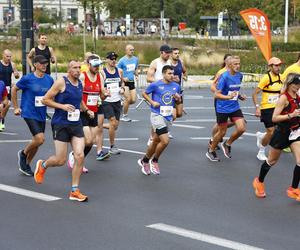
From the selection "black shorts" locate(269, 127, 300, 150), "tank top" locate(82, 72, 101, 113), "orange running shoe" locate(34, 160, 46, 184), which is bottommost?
"orange running shoe" locate(34, 160, 46, 184)

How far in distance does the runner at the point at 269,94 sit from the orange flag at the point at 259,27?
303 inches

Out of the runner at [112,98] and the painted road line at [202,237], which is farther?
the runner at [112,98]

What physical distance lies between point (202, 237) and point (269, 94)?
504 cm

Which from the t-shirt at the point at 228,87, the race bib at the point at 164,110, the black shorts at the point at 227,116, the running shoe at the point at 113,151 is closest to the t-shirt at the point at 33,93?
the race bib at the point at 164,110

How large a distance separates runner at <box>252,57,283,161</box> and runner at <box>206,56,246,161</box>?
0.33 meters

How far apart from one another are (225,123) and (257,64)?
71.0 ft

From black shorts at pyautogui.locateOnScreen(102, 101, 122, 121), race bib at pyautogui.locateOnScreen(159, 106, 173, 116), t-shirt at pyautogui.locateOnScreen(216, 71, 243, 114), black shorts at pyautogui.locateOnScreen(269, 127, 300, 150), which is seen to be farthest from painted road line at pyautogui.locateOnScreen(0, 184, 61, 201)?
t-shirt at pyautogui.locateOnScreen(216, 71, 243, 114)

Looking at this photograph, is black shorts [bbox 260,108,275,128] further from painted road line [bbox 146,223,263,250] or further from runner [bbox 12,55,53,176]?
painted road line [bbox 146,223,263,250]

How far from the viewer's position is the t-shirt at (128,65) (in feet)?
53.8

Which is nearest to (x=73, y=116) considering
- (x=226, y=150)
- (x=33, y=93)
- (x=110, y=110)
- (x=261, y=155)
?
(x=33, y=93)

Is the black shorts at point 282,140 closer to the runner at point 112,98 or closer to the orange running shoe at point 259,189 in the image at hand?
the orange running shoe at point 259,189

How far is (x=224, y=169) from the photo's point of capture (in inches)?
444

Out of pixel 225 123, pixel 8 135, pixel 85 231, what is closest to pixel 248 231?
pixel 85 231

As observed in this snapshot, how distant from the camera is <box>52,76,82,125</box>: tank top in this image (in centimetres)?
911
